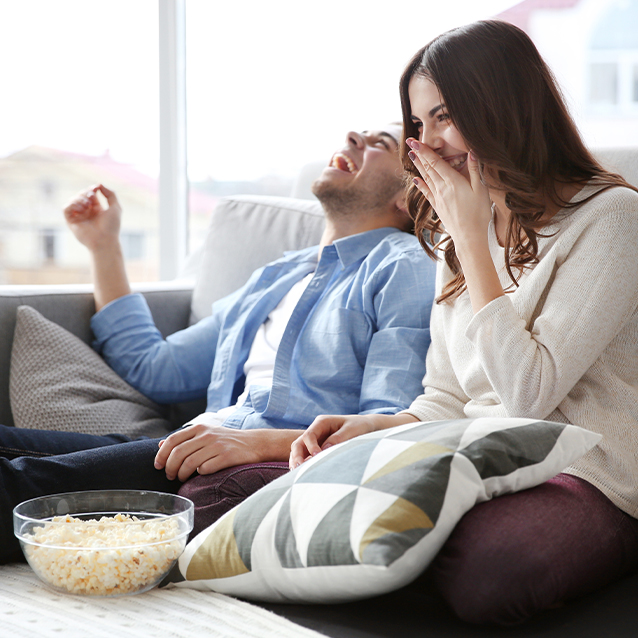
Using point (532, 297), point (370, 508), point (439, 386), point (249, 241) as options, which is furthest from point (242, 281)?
point (370, 508)

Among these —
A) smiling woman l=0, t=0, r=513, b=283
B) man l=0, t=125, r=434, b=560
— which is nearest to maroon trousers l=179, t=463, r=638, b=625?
man l=0, t=125, r=434, b=560

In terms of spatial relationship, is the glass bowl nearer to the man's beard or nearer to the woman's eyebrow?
the woman's eyebrow

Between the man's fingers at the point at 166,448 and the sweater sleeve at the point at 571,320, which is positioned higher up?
the sweater sleeve at the point at 571,320

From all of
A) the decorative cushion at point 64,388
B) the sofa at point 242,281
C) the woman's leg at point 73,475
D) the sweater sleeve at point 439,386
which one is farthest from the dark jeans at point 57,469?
the sweater sleeve at point 439,386

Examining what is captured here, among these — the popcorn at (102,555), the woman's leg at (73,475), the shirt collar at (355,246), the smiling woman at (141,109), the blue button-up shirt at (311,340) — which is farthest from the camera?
the smiling woman at (141,109)

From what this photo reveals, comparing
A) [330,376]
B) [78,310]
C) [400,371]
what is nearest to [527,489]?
[400,371]

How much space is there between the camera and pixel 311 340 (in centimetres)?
153

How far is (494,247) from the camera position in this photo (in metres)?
1.28

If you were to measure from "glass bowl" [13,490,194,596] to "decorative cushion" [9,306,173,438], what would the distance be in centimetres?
50

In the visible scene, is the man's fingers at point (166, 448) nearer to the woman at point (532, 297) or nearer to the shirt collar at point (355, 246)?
the woman at point (532, 297)

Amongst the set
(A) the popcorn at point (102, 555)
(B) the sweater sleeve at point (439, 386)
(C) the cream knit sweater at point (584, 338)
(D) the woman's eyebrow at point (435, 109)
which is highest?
(D) the woman's eyebrow at point (435, 109)

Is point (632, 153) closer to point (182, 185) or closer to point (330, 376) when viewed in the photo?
point (330, 376)

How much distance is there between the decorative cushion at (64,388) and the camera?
1.54 metres

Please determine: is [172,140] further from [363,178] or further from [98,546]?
[98,546]
